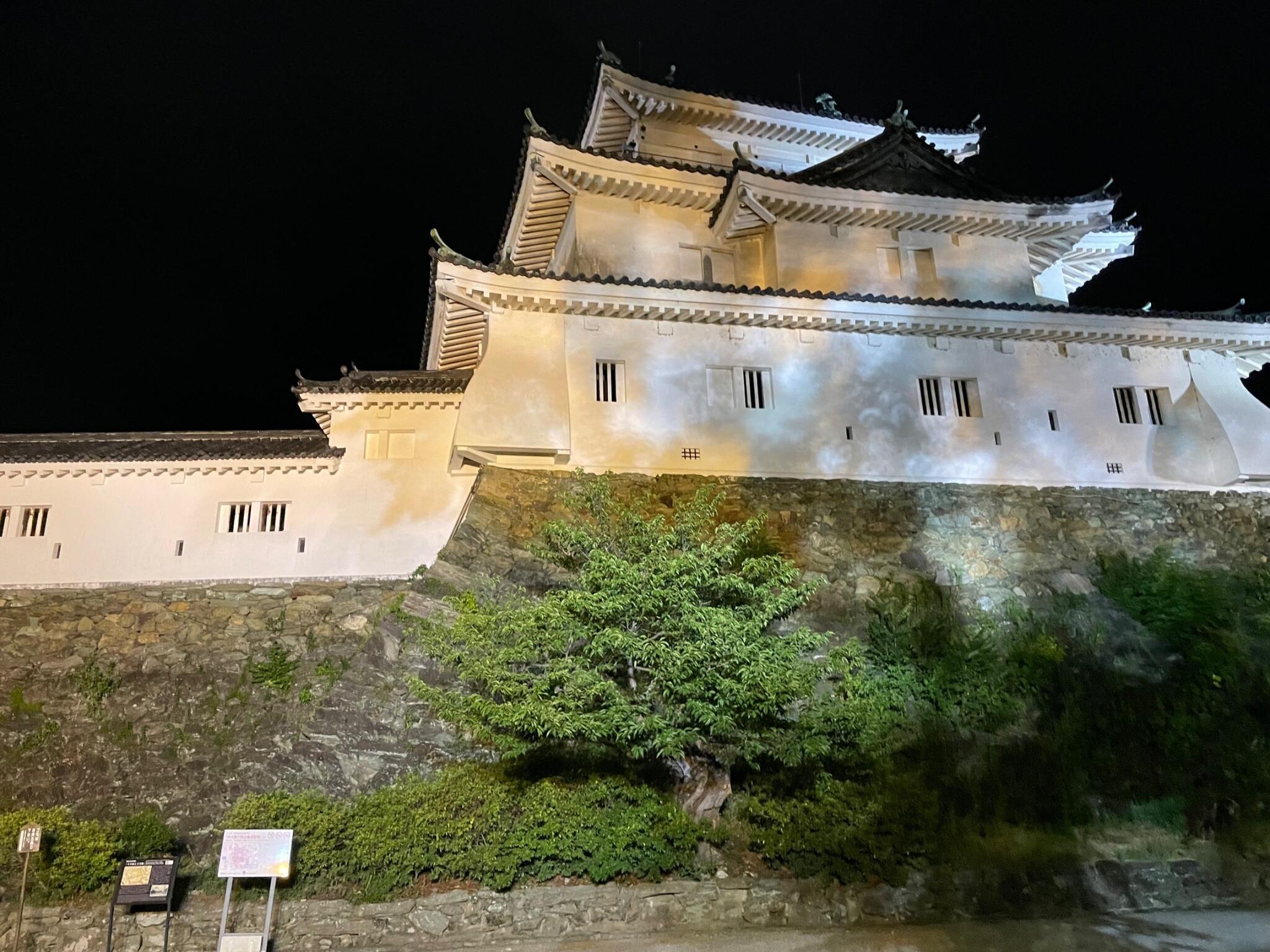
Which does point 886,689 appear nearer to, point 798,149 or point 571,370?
point 571,370

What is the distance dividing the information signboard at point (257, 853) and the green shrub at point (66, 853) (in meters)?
2.84

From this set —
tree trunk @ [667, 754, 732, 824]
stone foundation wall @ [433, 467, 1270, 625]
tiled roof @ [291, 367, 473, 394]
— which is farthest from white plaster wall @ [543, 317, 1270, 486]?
tree trunk @ [667, 754, 732, 824]

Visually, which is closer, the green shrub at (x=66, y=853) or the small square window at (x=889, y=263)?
the green shrub at (x=66, y=853)

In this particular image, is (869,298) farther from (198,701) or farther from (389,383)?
(198,701)

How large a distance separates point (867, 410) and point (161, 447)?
15364mm

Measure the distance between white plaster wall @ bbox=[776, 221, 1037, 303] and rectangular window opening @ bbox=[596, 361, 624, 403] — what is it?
15.9ft

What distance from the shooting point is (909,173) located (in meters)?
20.9

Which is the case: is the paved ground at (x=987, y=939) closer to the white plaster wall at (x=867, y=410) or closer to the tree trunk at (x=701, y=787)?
the tree trunk at (x=701, y=787)

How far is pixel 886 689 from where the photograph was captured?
13.8 meters

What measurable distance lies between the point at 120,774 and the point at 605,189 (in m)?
15.1

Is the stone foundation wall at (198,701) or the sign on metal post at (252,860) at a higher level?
the stone foundation wall at (198,701)

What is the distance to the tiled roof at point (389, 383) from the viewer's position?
743 inches

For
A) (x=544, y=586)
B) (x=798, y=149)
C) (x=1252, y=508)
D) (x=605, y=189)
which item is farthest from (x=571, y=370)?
(x=1252, y=508)

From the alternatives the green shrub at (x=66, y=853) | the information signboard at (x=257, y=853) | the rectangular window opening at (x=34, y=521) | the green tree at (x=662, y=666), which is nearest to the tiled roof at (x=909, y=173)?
the green tree at (x=662, y=666)
